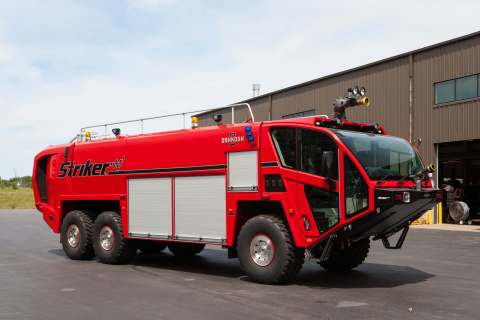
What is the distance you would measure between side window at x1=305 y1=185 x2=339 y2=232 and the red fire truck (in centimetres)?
2

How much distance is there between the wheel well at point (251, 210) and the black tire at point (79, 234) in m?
4.49

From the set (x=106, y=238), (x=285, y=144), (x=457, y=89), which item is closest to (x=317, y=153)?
(x=285, y=144)

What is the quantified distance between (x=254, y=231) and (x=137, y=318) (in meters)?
3.04

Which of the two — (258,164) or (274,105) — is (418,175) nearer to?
(258,164)

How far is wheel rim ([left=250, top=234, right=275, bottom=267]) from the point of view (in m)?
9.54

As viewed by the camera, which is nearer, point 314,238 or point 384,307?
point 384,307

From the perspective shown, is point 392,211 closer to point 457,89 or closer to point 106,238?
point 106,238

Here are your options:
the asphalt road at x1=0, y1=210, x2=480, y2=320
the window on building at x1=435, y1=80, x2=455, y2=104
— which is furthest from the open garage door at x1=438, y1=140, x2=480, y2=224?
the asphalt road at x1=0, y1=210, x2=480, y2=320

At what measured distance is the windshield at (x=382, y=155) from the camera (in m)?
9.08

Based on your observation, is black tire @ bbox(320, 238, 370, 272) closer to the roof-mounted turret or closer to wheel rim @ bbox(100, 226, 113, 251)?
the roof-mounted turret

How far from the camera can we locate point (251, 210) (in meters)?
10.3

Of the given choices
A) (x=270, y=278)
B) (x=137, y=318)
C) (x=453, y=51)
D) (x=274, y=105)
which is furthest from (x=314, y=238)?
(x=274, y=105)

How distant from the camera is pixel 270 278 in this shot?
9461mm

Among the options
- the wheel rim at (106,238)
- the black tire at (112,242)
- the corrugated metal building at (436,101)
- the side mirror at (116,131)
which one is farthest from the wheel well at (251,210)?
the corrugated metal building at (436,101)
